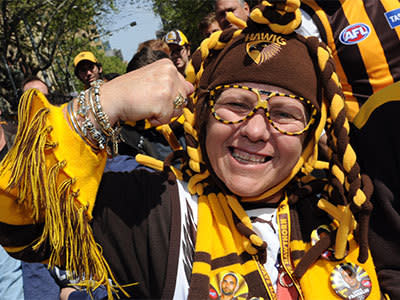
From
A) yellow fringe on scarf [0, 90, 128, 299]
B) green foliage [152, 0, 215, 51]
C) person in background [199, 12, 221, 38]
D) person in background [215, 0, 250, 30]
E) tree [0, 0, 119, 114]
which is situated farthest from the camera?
green foliage [152, 0, 215, 51]

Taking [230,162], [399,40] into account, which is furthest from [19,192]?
[399,40]

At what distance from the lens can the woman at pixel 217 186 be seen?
1.28 meters

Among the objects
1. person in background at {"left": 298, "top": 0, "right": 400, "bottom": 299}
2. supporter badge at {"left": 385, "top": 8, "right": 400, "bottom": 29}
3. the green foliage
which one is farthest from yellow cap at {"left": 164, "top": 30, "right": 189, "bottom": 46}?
the green foliage

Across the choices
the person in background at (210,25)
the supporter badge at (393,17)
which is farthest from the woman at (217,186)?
the person in background at (210,25)

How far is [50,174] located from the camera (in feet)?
4.06

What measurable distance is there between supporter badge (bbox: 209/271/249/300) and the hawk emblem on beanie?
91 cm

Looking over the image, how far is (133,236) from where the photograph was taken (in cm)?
140

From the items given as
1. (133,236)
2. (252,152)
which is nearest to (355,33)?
(252,152)

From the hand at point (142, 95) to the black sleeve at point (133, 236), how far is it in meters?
0.32

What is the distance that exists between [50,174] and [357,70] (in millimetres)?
1791

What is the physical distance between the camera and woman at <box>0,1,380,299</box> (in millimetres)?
1282

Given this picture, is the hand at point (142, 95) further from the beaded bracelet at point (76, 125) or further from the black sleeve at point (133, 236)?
the black sleeve at point (133, 236)

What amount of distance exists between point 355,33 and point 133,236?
167 cm

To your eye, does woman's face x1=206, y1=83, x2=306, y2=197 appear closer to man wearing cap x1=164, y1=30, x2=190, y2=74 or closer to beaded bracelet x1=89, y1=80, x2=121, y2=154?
beaded bracelet x1=89, y1=80, x2=121, y2=154
